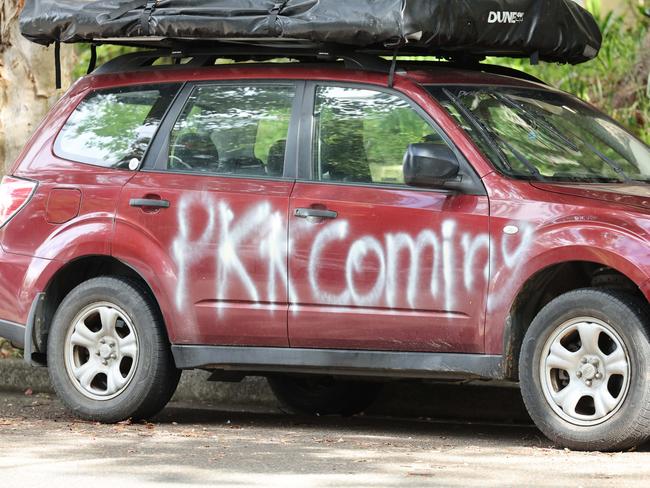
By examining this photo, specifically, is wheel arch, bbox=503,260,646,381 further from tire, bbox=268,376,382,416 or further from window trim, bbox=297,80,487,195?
tire, bbox=268,376,382,416

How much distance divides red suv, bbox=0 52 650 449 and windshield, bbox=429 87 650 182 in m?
0.01

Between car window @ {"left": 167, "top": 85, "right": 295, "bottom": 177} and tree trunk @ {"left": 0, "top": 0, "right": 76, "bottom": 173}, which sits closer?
car window @ {"left": 167, "top": 85, "right": 295, "bottom": 177}

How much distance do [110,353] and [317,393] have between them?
1493 mm

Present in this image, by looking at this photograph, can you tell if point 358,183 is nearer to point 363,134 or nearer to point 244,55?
point 363,134

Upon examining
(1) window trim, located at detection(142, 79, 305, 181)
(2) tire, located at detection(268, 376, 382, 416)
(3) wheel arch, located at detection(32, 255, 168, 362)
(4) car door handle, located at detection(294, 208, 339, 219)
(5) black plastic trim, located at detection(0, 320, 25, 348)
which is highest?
(1) window trim, located at detection(142, 79, 305, 181)

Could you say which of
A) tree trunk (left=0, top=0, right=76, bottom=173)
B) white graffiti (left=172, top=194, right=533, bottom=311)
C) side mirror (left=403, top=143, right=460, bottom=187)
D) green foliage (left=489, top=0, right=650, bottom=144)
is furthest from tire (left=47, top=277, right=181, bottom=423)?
green foliage (left=489, top=0, right=650, bottom=144)

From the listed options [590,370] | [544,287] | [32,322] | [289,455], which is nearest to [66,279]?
[32,322]

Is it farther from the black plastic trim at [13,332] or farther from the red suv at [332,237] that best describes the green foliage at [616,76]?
the black plastic trim at [13,332]

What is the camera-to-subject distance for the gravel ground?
5.98 m

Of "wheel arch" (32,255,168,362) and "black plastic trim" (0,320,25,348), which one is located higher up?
"wheel arch" (32,255,168,362)

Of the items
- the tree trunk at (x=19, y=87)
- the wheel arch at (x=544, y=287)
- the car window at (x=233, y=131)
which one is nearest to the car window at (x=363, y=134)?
the car window at (x=233, y=131)

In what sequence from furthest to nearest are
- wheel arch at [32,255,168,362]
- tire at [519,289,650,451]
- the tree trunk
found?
the tree trunk
wheel arch at [32,255,168,362]
tire at [519,289,650,451]

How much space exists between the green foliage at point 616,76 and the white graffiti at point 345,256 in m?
6.09

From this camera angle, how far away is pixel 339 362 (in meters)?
7.41
